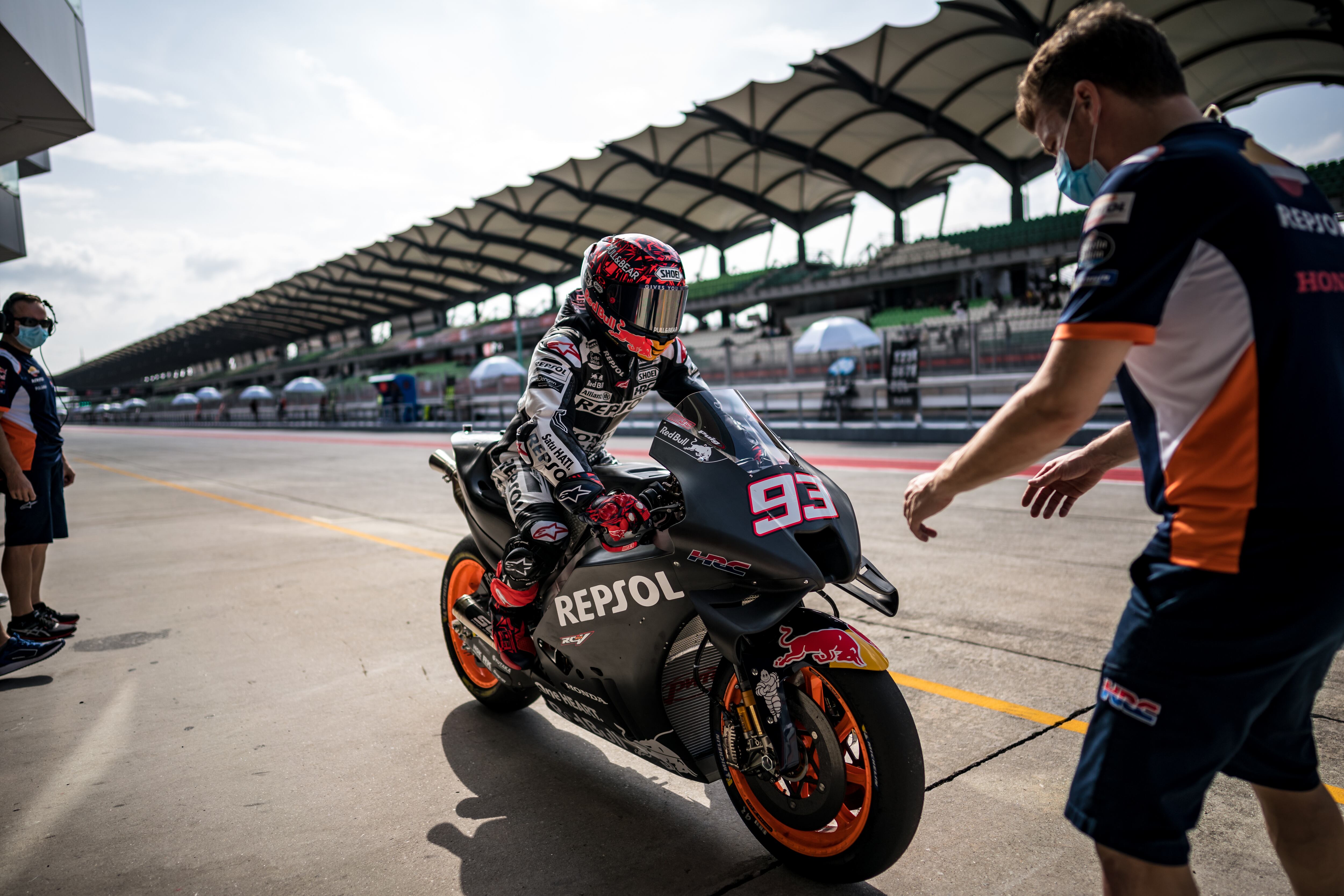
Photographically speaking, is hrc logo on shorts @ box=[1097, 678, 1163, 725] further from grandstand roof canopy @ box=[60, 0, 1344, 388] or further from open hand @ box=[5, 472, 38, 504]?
grandstand roof canopy @ box=[60, 0, 1344, 388]

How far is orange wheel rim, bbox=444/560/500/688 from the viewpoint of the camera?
3.87 meters

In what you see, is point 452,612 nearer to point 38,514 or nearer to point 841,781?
point 841,781

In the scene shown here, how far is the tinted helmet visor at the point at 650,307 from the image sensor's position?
9.36 ft

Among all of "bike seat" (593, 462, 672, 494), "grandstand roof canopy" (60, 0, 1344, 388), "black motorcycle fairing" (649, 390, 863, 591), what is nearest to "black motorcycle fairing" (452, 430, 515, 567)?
"bike seat" (593, 462, 672, 494)

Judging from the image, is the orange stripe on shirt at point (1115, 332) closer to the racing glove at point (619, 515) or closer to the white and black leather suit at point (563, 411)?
the racing glove at point (619, 515)

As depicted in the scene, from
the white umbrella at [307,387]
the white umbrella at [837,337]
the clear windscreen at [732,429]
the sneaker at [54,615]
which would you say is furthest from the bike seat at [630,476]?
the white umbrella at [307,387]

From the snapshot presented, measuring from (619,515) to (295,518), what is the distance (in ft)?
30.2

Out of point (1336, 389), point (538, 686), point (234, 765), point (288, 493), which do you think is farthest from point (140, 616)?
point (288, 493)

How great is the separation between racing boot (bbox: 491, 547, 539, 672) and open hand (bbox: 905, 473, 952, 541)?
1620mm

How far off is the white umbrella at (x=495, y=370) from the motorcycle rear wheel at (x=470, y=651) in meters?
29.2

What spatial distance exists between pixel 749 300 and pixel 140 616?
5101 cm

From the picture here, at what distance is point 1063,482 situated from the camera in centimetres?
218

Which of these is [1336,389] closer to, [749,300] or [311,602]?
[311,602]

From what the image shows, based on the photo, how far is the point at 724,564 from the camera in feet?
7.57
